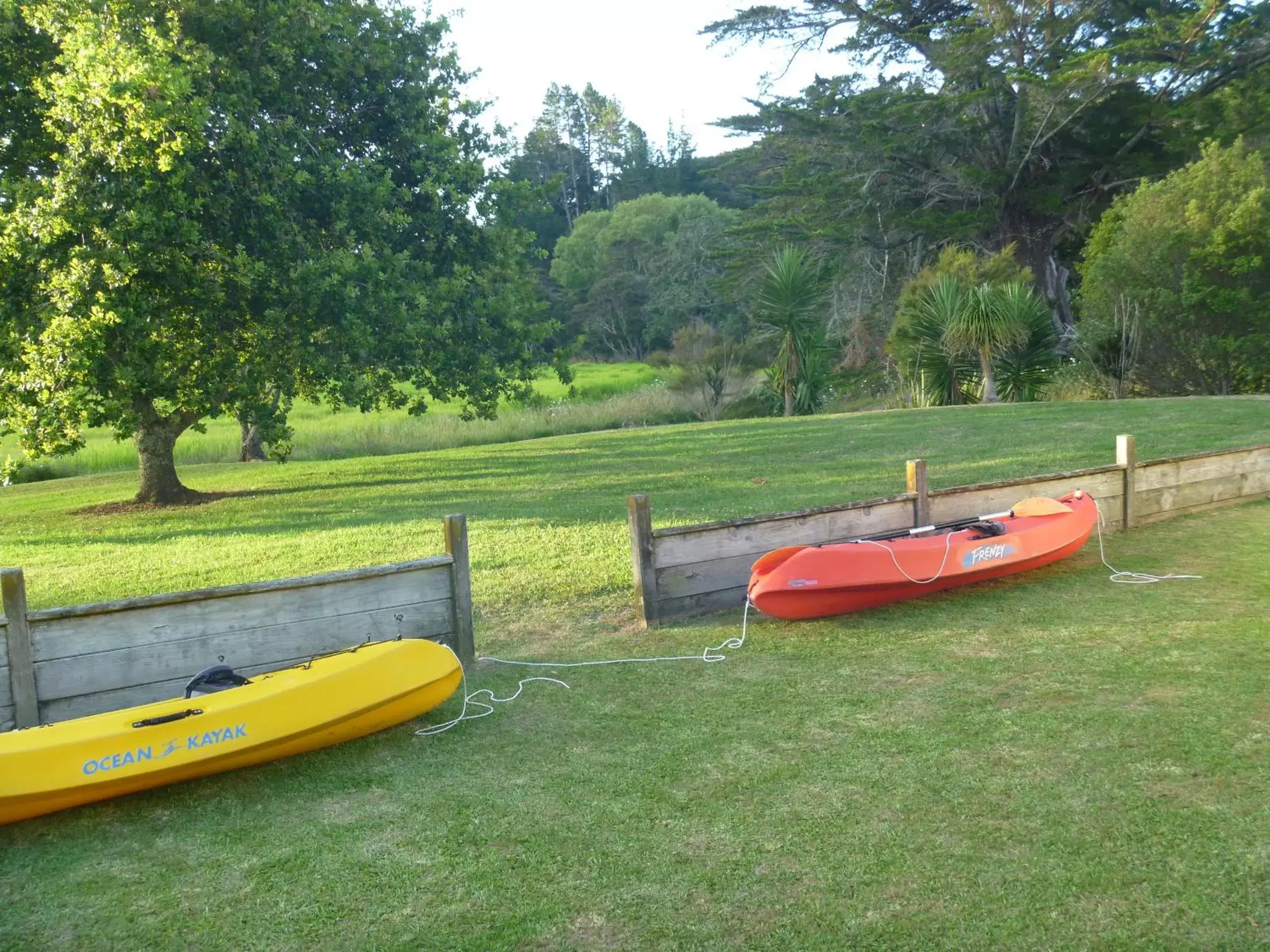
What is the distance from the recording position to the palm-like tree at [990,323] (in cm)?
1883

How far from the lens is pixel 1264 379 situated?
61.8 ft

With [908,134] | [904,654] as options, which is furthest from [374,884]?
[908,134]

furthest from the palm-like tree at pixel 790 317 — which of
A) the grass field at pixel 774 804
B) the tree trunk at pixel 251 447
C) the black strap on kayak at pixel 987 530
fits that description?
the black strap on kayak at pixel 987 530

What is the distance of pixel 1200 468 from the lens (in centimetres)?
954

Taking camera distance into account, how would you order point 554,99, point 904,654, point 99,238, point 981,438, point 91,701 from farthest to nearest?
1. point 554,99
2. point 981,438
3. point 99,238
4. point 904,654
5. point 91,701

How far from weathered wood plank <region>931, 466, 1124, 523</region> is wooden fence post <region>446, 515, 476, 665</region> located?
12.2 ft

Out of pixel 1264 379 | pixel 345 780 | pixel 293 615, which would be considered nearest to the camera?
pixel 345 780

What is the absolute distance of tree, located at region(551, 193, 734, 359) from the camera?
55375 millimetres

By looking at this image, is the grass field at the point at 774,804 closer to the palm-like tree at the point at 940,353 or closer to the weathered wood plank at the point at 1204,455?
the weathered wood plank at the point at 1204,455

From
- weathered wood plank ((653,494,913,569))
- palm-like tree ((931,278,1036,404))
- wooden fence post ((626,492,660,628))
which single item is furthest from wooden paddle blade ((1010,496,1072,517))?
palm-like tree ((931,278,1036,404))

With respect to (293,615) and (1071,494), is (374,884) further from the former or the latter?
(1071,494)

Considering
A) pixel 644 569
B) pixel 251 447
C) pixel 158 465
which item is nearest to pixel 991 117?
pixel 251 447

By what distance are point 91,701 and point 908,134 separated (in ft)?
91.7

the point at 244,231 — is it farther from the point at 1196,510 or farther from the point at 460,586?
the point at 1196,510
